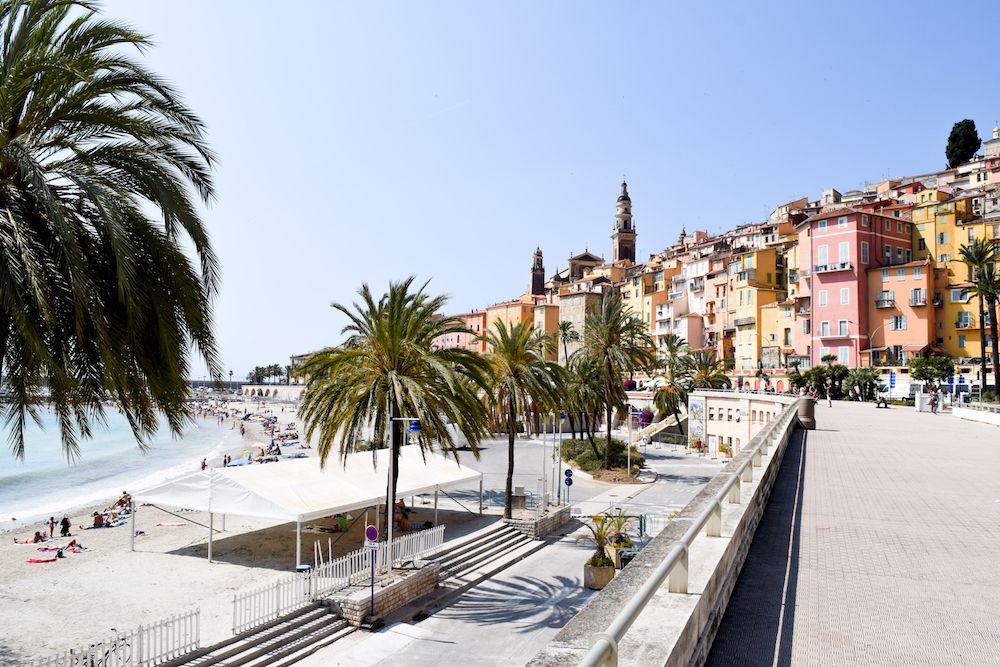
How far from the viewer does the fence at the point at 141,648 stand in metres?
10.9

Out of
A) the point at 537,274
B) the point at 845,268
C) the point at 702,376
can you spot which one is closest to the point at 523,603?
the point at 702,376

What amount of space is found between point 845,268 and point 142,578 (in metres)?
61.5

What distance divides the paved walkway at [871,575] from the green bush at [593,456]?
99.4ft

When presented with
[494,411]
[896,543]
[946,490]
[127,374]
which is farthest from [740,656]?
[494,411]

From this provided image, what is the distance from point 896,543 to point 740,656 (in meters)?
4.06

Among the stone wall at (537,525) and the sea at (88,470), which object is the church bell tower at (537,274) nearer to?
the sea at (88,470)

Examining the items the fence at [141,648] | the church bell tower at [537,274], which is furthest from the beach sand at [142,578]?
the church bell tower at [537,274]

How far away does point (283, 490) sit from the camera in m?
19.3

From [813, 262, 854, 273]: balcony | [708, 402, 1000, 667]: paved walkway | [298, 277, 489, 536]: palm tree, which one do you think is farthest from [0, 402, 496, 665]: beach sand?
[813, 262, 854, 273]: balcony

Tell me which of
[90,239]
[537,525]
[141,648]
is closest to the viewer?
[90,239]

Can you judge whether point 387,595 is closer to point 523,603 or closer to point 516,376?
point 523,603

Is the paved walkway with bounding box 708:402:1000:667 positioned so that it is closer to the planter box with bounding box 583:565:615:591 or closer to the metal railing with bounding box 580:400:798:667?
the metal railing with bounding box 580:400:798:667

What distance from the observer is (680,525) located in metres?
5.41

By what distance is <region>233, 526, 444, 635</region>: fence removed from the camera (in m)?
14.4
